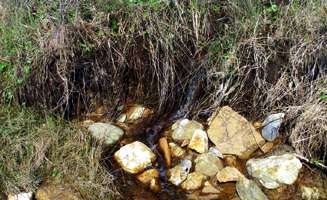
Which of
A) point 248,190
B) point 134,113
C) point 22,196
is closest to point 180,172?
point 248,190

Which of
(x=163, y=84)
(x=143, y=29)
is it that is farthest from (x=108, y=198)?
(x=143, y=29)

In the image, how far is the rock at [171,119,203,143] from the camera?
3.65 m

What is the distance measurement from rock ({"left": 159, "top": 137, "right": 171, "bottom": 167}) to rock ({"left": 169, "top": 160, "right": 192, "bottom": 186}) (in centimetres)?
10

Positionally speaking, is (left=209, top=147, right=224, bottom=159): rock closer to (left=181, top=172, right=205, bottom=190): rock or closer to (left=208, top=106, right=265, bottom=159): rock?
(left=208, top=106, right=265, bottom=159): rock

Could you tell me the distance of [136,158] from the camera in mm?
3479

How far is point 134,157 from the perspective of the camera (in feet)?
11.4

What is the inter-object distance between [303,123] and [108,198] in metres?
1.34

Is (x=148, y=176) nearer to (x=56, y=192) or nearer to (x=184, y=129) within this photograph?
(x=184, y=129)

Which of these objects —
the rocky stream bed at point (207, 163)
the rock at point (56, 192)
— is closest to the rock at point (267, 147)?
the rocky stream bed at point (207, 163)

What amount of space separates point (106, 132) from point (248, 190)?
1.08 meters

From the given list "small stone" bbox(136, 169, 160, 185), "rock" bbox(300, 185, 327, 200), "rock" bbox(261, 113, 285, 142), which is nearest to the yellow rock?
"small stone" bbox(136, 169, 160, 185)

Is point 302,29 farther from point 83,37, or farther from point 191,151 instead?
point 83,37

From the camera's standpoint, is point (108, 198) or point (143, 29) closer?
point (108, 198)

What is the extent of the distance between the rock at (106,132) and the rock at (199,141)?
1.73 feet
